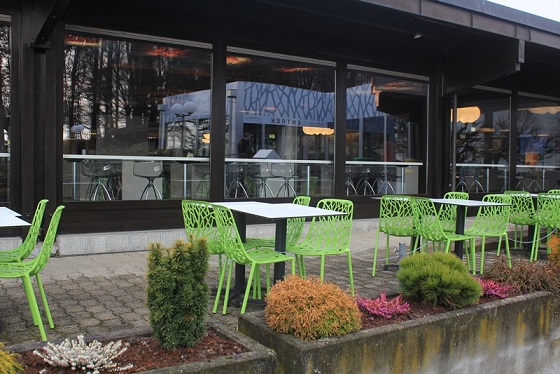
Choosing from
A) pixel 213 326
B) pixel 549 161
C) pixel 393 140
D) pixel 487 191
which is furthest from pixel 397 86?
pixel 213 326

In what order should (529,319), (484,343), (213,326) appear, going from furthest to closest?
(529,319) < (484,343) < (213,326)

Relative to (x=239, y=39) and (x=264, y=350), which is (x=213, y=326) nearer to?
(x=264, y=350)

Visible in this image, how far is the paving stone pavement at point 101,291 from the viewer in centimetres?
359

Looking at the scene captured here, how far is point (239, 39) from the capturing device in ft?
24.8

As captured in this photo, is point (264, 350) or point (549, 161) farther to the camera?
point (549, 161)

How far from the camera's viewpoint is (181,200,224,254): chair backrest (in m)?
4.13

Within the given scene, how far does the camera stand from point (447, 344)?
2.92 meters

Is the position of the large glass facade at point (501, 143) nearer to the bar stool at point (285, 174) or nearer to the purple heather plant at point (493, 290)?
the bar stool at point (285, 174)

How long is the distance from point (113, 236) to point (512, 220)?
5298mm

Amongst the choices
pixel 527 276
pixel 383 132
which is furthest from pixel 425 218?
pixel 383 132

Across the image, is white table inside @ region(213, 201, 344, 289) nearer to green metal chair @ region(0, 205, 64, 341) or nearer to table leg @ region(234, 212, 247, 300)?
table leg @ region(234, 212, 247, 300)

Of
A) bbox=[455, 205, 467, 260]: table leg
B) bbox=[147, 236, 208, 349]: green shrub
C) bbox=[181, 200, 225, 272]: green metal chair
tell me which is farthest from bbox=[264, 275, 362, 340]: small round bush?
bbox=[455, 205, 467, 260]: table leg

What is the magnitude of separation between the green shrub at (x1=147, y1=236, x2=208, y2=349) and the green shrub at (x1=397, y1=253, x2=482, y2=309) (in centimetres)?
156

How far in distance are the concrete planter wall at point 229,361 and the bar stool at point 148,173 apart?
4.64m
